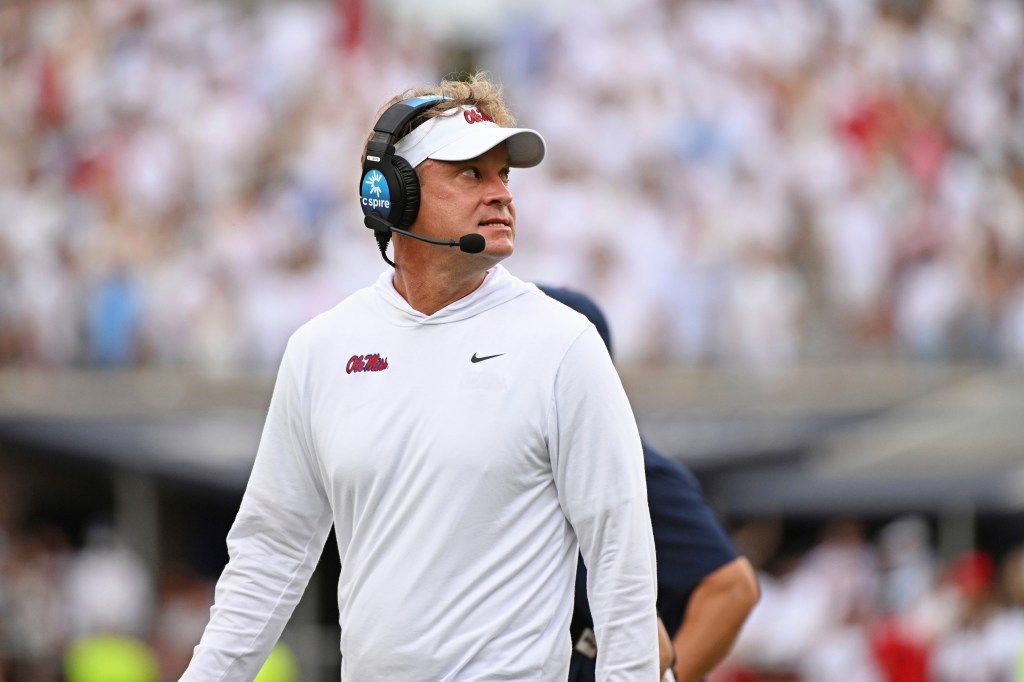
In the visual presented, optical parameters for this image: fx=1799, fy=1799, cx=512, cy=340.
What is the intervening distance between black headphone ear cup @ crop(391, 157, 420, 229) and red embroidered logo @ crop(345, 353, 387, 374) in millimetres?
236

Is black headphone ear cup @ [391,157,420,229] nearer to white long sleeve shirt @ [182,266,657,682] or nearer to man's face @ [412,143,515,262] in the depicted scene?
man's face @ [412,143,515,262]

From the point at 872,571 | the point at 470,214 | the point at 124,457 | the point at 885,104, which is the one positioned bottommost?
the point at 872,571

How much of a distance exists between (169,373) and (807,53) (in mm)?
6603

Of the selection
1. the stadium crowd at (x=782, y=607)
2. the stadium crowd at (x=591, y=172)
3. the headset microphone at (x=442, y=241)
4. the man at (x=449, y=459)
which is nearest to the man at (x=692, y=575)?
the man at (x=449, y=459)

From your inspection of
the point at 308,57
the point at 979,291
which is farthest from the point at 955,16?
the point at 308,57

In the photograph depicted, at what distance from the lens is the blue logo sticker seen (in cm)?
312

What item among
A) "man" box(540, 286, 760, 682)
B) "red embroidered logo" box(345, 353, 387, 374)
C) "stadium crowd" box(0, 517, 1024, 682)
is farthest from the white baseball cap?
"stadium crowd" box(0, 517, 1024, 682)

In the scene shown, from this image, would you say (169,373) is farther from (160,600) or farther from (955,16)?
(955,16)

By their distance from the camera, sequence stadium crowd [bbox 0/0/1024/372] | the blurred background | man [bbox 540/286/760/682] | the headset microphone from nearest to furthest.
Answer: the headset microphone
man [bbox 540/286/760/682]
the blurred background
stadium crowd [bbox 0/0/1024/372]

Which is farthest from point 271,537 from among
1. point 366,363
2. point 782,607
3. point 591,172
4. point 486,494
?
point 591,172

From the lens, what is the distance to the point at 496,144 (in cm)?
305

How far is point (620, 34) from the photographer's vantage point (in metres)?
15.8

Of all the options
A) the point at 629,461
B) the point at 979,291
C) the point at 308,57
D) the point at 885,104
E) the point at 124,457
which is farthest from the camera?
the point at 308,57

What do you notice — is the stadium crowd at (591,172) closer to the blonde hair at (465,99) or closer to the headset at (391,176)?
the blonde hair at (465,99)
